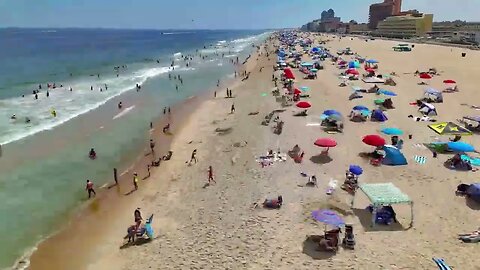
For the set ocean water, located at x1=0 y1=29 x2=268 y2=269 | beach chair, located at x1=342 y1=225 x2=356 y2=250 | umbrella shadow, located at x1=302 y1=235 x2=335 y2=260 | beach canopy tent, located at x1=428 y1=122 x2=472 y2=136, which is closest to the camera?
umbrella shadow, located at x1=302 y1=235 x2=335 y2=260

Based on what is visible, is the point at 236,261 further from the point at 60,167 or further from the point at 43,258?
the point at 60,167

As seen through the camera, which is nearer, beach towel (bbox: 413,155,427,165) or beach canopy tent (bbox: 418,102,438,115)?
beach towel (bbox: 413,155,427,165)

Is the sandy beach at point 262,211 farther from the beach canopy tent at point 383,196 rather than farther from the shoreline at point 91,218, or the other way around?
the beach canopy tent at point 383,196

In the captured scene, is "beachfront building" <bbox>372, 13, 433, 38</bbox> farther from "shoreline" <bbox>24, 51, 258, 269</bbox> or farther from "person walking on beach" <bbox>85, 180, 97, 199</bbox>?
"person walking on beach" <bbox>85, 180, 97, 199</bbox>

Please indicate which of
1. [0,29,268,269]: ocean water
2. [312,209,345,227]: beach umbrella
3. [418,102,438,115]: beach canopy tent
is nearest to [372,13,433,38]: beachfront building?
[0,29,268,269]: ocean water

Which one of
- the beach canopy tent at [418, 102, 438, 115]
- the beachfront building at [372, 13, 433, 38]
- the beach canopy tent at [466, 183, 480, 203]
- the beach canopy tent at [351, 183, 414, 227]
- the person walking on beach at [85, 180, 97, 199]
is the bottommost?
the person walking on beach at [85, 180, 97, 199]

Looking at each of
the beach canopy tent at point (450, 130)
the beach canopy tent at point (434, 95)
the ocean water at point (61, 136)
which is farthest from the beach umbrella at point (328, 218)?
the beach canopy tent at point (434, 95)
